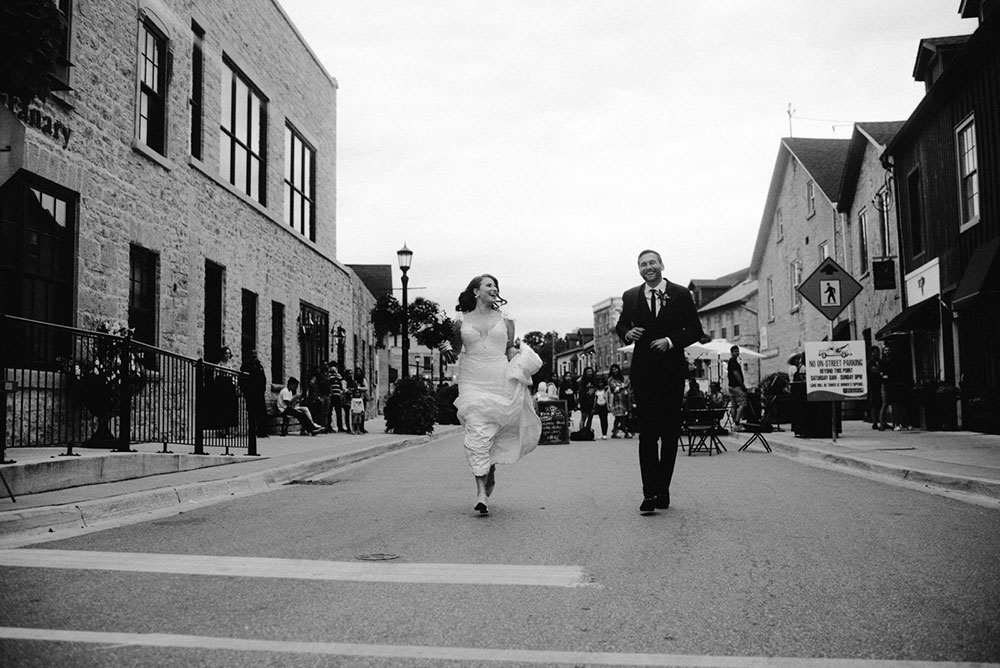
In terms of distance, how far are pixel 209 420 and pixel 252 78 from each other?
1003cm

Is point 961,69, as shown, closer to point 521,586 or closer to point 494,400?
point 494,400

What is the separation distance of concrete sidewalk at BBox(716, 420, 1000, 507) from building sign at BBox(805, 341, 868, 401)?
0.79 meters

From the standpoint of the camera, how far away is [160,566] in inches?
187

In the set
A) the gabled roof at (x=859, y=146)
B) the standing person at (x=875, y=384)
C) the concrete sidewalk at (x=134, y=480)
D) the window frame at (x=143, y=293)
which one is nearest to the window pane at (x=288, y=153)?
the window frame at (x=143, y=293)

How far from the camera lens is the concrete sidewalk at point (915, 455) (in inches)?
320

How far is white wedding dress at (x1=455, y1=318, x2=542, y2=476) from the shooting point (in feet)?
22.9

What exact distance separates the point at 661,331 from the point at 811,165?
26378 millimetres

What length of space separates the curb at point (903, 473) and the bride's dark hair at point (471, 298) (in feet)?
14.6

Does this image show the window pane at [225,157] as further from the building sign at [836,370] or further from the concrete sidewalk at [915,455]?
the building sign at [836,370]

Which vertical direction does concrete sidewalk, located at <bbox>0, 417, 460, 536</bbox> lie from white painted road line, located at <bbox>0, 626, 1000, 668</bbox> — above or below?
above

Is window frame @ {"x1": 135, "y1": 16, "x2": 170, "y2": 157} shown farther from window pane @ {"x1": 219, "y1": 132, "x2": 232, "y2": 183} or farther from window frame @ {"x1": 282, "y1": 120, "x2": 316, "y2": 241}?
window frame @ {"x1": 282, "y1": 120, "x2": 316, "y2": 241}

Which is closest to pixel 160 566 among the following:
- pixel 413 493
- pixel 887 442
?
pixel 413 493

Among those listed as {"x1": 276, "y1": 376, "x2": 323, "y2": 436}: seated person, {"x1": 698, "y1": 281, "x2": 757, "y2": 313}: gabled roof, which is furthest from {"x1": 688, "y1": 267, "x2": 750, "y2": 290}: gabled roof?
{"x1": 276, "y1": 376, "x2": 323, "y2": 436}: seated person

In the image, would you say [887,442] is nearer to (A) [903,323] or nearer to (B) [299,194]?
(A) [903,323]
